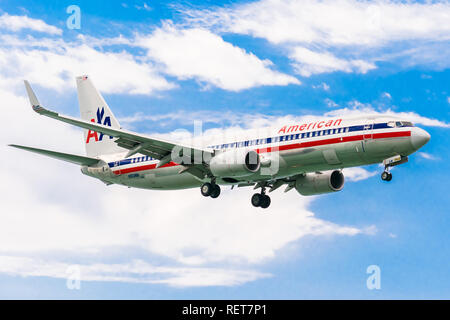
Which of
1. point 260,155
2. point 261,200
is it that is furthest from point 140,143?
point 261,200

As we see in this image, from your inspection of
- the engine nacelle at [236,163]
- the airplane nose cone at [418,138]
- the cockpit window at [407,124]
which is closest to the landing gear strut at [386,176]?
the airplane nose cone at [418,138]

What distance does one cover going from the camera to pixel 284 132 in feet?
144

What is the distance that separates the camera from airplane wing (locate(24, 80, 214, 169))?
4044 centimetres

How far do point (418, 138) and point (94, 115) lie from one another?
92.1ft

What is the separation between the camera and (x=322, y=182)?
49312mm

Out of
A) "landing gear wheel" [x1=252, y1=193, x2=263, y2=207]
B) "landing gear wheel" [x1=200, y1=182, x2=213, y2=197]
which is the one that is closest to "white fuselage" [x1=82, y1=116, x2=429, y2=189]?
"landing gear wheel" [x1=200, y1=182, x2=213, y2=197]

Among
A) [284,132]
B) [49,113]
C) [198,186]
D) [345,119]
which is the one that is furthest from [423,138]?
[49,113]

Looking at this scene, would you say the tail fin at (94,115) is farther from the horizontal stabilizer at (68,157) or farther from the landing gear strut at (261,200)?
the landing gear strut at (261,200)

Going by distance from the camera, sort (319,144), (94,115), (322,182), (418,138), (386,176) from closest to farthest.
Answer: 1. (418,138)
2. (386,176)
3. (319,144)
4. (322,182)
5. (94,115)

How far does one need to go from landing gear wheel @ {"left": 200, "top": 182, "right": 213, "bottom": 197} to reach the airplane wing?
2428 mm

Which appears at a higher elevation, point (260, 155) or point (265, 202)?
point (260, 155)

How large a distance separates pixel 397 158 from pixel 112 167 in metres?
21.6

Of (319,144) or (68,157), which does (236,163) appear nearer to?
(319,144)

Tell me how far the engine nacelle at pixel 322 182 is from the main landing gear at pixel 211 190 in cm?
689
